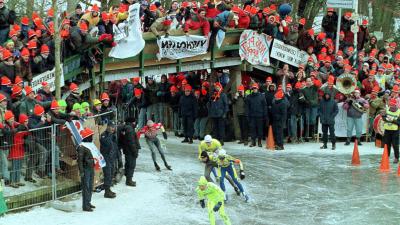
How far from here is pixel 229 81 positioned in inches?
1059

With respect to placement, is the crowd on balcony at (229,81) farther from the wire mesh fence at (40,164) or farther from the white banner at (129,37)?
the wire mesh fence at (40,164)

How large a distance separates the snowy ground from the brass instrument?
249 centimetres

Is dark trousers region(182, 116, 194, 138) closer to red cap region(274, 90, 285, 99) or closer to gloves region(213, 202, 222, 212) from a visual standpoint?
red cap region(274, 90, 285, 99)

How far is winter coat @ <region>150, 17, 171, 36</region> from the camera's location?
2266 centimetres

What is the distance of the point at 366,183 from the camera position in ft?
63.7

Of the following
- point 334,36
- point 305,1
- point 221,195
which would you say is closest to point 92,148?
point 221,195

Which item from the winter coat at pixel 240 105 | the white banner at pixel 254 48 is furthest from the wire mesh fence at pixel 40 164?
the white banner at pixel 254 48

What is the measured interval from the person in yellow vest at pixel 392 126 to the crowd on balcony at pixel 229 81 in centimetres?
3

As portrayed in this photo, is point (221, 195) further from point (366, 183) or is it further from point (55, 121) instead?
point (366, 183)

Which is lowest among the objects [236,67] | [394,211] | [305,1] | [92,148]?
[394,211]

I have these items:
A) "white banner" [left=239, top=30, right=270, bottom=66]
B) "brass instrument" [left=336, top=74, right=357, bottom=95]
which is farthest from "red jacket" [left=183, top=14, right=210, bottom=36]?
"brass instrument" [left=336, top=74, right=357, bottom=95]

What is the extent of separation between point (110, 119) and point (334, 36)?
1357cm

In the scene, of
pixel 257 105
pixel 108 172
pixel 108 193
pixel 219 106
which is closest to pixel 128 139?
pixel 108 172

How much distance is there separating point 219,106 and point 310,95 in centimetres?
288
